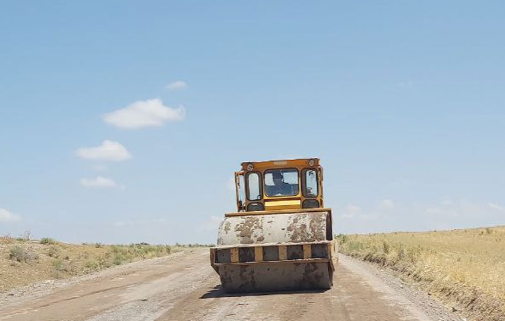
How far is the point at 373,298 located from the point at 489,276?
12.2ft

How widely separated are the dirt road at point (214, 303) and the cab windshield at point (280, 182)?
3.00 meters

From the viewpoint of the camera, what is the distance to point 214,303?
1399 centimetres

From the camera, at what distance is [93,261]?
3353 centimetres

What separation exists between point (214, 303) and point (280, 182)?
527 centimetres

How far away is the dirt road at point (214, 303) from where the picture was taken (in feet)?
39.4

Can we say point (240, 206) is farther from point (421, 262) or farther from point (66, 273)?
point (66, 273)

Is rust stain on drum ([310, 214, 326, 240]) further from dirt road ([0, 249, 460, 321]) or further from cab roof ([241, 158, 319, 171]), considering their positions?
cab roof ([241, 158, 319, 171])

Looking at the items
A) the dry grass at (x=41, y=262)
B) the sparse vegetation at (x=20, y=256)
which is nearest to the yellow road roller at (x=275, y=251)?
the dry grass at (x=41, y=262)

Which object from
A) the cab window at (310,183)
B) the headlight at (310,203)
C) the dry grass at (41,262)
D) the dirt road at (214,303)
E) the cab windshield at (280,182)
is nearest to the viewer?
the dirt road at (214,303)

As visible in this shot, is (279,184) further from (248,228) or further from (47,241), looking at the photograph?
(47,241)

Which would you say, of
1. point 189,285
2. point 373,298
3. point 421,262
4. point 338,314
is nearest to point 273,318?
point 338,314

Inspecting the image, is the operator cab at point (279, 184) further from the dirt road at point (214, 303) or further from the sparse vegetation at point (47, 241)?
the sparse vegetation at point (47, 241)

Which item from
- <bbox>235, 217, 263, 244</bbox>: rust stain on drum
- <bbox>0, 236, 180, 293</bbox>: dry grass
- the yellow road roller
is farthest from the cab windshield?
<bbox>0, 236, 180, 293</bbox>: dry grass

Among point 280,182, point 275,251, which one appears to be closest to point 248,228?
point 275,251
